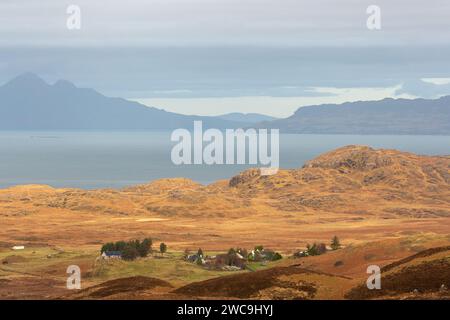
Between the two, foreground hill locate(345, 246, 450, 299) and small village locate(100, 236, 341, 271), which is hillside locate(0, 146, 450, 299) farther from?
small village locate(100, 236, 341, 271)

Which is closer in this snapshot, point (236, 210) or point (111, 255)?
point (111, 255)

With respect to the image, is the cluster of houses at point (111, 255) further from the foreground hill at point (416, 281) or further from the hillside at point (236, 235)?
the foreground hill at point (416, 281)

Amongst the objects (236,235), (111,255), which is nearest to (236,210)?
(236,235)

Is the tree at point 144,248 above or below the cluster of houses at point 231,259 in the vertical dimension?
above

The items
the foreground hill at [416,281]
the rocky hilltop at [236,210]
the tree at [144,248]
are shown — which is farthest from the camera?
the rocky hilltop at [236,210]

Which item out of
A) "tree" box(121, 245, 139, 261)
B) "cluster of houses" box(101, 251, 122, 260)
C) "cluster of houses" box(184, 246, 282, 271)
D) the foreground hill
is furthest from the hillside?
"tree" box(121, 245, 139, 261)

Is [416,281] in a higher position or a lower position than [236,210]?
higher

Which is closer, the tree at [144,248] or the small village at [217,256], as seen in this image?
the small village at [217,256]

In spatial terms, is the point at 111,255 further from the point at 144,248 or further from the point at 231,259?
the point at 231,259

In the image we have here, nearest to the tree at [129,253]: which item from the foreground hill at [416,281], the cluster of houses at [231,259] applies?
the cluster of houses at [231,259]
